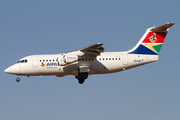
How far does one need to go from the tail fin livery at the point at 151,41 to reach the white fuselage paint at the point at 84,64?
23.8 inches

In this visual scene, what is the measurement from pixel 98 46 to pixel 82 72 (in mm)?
2873

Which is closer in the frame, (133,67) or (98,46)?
(98,46)

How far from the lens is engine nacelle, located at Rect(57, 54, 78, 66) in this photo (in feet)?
75.6

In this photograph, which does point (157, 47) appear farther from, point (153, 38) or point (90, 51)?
point (90, 51)

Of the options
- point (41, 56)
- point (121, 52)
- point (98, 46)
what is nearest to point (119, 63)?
point (121, 52)

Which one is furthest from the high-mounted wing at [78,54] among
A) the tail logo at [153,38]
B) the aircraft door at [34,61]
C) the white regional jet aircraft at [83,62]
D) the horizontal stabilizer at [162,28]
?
the horizontal stabilizer at [162,28]

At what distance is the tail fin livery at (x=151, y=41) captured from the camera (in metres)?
25.4

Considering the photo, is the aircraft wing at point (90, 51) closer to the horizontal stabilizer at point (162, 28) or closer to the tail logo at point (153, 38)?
the tail logo at point (153, 38)

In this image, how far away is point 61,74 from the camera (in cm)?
2464

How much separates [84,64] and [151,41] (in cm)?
679

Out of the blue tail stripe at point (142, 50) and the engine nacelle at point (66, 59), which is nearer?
the engine nacelle at point (66, 59)

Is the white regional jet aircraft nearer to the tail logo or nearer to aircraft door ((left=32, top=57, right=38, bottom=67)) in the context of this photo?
aircraft door ((left=32, top=57, right=38, bottom=67))

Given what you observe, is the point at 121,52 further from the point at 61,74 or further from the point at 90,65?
the point at 61,74

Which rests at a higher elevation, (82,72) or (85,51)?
(85,51)
